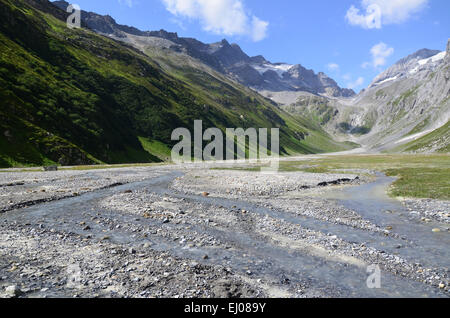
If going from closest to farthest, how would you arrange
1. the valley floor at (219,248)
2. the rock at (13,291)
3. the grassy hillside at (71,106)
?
the rock at (13,291) < the valley floor at (219,248) < the grassy hillside at (71,106)

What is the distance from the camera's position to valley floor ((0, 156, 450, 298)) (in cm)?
1210

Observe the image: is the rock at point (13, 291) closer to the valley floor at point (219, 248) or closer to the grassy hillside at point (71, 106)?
the valley floor at point (219, 248)

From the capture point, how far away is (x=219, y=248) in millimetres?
17094

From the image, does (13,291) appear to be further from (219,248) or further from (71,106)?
(71,106)

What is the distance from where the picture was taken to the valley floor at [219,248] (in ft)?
39.7

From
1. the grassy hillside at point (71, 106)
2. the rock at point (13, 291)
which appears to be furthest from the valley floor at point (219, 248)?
the grassy hillside at point (71, 106)

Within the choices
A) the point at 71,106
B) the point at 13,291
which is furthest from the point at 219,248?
the point at 71,106

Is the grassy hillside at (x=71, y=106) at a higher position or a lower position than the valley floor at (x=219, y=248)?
higher

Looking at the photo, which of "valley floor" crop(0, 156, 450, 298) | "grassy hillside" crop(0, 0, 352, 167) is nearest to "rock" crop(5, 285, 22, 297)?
"valley floor" crop(0, 156, 450, 298)

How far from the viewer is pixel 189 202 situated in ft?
104

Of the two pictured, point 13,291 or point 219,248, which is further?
point 219,248

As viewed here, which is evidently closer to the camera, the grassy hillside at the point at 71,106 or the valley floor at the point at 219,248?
the valley floor at the point at 219,248

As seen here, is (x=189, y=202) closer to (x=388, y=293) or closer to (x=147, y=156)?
(x=388, y=293)

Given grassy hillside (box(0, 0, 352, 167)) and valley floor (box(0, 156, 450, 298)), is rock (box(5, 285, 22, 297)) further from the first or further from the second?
grassy hillside (box(0, 0, 352, 167))
